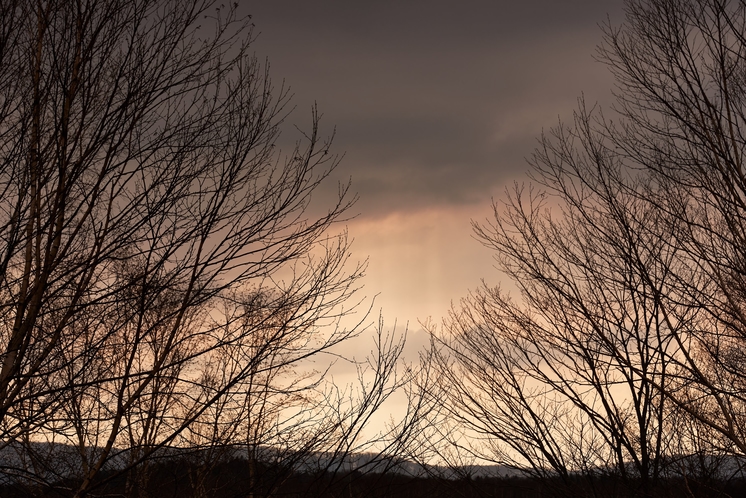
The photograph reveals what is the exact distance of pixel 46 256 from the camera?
3.39 metres

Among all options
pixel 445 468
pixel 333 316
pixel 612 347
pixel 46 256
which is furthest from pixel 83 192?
pixel 445 468

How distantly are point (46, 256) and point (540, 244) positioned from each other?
18.3 feet

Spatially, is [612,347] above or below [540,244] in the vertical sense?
below

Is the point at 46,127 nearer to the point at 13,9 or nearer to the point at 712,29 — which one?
the point at 13,9

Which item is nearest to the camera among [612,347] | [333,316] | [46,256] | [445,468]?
[46,256]

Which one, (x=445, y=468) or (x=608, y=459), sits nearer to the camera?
(x=608, y=459)

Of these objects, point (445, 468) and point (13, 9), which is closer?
point (13, 9)

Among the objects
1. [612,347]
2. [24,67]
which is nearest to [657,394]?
[612,347]

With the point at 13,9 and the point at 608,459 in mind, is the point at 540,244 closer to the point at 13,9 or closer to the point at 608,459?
the point at 608,459

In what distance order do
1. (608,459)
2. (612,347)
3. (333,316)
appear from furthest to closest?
(608,459) < (612,347) < (333,316)

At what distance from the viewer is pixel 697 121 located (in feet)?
17.8

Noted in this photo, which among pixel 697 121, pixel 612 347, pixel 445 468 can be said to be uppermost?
pixel 697 121

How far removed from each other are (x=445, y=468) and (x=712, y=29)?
18.7 ft

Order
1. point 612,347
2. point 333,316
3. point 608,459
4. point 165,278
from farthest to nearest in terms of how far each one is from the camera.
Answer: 1. point 608,459
2. point 612,347
3. point 333,316
4. point 165,278
